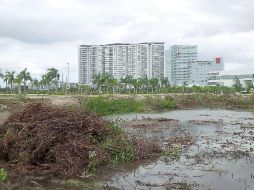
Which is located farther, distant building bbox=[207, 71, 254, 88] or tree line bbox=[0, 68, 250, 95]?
distant building bbox=[207, 71, 254, 88]

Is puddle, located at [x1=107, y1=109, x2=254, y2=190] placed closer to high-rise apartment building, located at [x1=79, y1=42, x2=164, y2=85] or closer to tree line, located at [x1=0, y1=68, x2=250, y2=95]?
tree line, located at [x1=0, y1=68, x2=250, y2=95]

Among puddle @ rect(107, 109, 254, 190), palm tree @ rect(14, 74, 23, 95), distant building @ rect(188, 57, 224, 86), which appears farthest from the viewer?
distant building @ rect(188, 57, 224, 86)

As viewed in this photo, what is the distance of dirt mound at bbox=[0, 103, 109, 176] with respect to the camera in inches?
363

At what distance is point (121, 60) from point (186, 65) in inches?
1246

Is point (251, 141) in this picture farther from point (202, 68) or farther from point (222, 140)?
point (202, 68)

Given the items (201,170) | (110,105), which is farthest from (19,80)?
(201,170)

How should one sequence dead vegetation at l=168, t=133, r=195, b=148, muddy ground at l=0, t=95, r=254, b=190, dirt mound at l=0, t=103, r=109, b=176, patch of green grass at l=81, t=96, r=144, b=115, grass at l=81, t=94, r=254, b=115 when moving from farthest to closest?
1. grass at l=81, t=94, r=254, b=115
2. patch of green grass at l=81, t=96, r=144, b=115
3. dead vegetation at l=168, t=133, r=195, b=148
4. dirt mound at l=0, t=103, r=109, b=176
5. muddy ground at l=0, t=95, r=254, b=190

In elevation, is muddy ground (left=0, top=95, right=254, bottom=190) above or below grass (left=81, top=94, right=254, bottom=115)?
below

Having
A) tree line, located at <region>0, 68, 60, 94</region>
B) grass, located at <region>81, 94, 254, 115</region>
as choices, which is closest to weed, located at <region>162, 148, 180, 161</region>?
grass, located at <region>81, 94, 254, 115</region>

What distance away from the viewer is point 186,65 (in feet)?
490

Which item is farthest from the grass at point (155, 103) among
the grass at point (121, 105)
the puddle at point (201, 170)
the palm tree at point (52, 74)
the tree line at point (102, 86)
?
the palm tree at point (52, 74)

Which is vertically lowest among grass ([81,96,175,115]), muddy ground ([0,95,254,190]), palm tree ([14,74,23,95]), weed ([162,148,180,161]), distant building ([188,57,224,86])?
muddy ground ([0,95,254,190])

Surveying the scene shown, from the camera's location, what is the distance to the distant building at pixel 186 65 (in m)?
150

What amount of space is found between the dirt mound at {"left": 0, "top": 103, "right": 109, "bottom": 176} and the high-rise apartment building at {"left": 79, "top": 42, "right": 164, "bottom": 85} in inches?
4599
